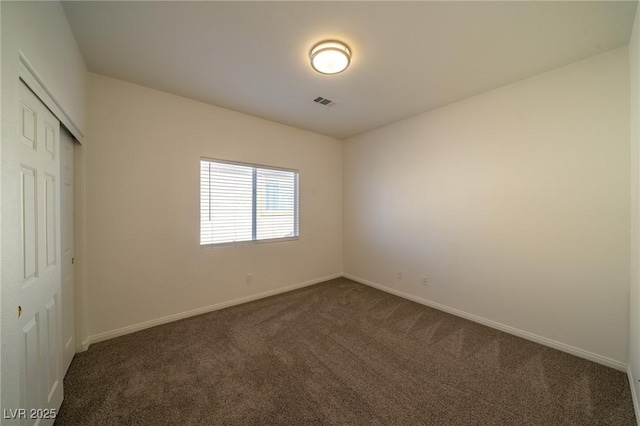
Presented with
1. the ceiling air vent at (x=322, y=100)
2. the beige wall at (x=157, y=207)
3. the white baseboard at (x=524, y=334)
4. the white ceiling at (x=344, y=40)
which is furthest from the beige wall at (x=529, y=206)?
the beige wall at (x=157, y=207)

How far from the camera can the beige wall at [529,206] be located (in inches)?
81.0

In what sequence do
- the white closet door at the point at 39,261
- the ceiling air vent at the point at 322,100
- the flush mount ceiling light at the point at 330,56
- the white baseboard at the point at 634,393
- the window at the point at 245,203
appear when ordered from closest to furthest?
the white closet door at the point at 39,261 < the white baseboard at the point at 634,393 < the flush mount ceiling light at the point at 330,56 < the ceiling air vent at the point at 322,100 < the window at the point at 245,203

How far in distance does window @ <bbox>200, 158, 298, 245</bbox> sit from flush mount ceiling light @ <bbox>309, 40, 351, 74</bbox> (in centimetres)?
186

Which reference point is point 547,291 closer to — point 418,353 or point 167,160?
point 418,353

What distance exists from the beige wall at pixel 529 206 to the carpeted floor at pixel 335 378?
0.41 m

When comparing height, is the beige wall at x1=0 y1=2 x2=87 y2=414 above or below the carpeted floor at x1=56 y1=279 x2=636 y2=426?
above

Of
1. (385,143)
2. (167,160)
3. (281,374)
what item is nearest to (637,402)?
(281,374)

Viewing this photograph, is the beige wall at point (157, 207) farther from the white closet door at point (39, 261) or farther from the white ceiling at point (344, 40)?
the white closet door at point (39, 261)

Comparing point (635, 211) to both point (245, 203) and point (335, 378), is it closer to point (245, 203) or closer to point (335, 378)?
point (335, 378)

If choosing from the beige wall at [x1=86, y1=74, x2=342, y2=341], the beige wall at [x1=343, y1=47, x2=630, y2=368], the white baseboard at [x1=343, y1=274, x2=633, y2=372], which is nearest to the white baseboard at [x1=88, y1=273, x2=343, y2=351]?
the beige wall at [x1=86, y1=74, x2=342, y2=341]

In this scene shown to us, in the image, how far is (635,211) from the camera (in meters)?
1.77

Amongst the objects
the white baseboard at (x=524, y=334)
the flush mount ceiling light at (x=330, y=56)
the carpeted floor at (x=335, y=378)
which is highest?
the flush mount ceiling light at (x=330, y=56)

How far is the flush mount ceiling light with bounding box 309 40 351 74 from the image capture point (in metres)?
1.96

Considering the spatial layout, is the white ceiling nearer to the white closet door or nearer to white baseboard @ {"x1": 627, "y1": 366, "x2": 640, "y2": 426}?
the white closet door
